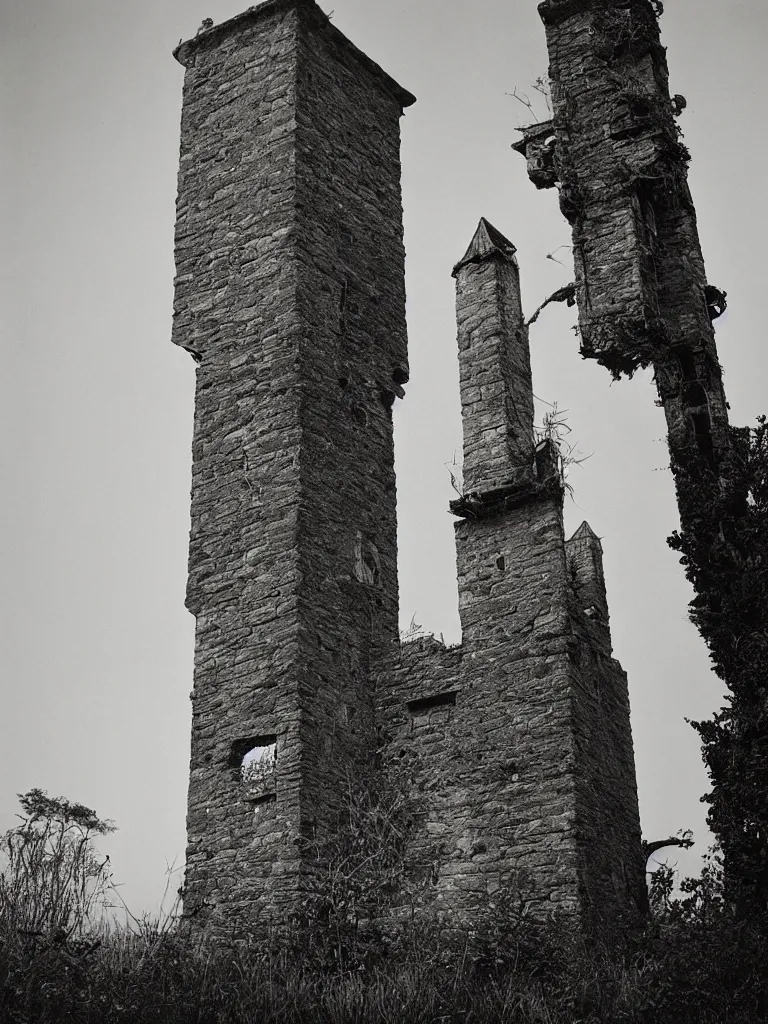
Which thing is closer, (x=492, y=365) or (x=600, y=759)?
(x=600, y=759)

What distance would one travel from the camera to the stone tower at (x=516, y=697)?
423 inches

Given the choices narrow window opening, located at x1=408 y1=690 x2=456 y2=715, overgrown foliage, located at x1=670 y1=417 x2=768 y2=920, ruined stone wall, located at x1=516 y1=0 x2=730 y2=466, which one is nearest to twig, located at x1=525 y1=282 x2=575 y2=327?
ruined stone wall, located at x1=516 y1=0 x2=730 y2=466

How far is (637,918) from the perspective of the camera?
10836 millimetres

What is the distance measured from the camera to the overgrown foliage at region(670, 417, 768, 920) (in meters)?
10.7

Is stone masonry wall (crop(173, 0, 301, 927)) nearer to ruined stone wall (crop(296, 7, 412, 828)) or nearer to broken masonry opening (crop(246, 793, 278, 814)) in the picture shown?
broken masonry opening (crop(246, 793, 278, 814))

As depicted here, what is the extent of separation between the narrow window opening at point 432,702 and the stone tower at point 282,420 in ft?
1.49

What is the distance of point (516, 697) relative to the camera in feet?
37.1

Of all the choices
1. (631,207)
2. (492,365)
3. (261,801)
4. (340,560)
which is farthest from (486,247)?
(261,801)

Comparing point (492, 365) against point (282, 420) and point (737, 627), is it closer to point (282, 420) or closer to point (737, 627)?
point (282, 420)

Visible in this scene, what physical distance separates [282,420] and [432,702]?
3.10 meters

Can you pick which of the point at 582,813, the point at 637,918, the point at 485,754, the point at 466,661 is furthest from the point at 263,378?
the point at 637,918

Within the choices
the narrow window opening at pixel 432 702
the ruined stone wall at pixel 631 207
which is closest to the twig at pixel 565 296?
the ruined stone wall at pixel 631 207

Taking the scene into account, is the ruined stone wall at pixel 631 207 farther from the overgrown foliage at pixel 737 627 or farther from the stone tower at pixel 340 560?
the stone tower at pixel 340 560

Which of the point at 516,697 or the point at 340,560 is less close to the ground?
the point at 340,560
